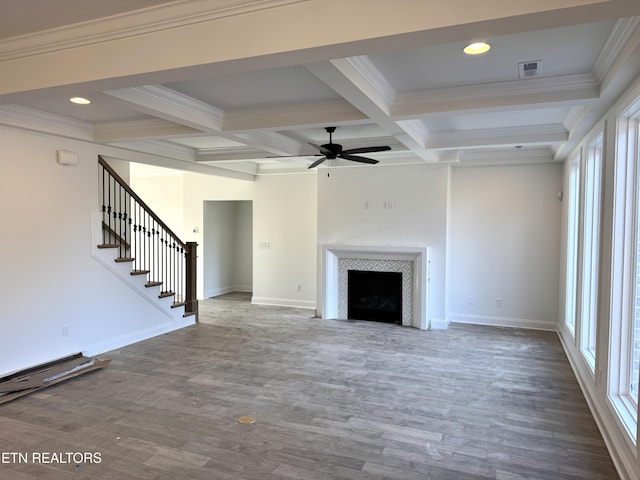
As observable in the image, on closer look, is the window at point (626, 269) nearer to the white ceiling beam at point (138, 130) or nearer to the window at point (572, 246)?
the window at point (572, 246)

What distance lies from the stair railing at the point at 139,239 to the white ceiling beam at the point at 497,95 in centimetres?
383

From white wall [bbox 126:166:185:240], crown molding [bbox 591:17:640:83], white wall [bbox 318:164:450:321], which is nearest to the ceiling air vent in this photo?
crown molding [bbox 591:17:640:83]

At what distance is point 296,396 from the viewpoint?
3.93 metres

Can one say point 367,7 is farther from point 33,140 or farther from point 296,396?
point 33,140

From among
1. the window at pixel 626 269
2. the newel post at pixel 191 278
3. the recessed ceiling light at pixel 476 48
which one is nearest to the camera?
the recessed ceiling light at pixel 476 48

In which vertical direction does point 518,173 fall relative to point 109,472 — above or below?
above

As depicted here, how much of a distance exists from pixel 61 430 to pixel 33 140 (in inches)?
118

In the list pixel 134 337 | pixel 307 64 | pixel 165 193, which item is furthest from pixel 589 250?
pixel 165 193

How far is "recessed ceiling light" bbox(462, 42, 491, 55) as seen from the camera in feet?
8.31

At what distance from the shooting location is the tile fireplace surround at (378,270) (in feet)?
21.5

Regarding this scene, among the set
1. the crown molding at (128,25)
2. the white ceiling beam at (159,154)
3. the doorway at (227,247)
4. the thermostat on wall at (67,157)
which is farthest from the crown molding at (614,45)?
the doorway at (227,247)

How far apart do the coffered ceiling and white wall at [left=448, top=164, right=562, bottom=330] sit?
173 centimetres

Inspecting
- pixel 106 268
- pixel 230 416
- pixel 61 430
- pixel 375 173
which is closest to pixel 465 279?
pixel 375 173

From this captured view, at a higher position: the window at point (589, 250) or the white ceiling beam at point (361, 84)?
the white ceiling beam at point (361, 84)
